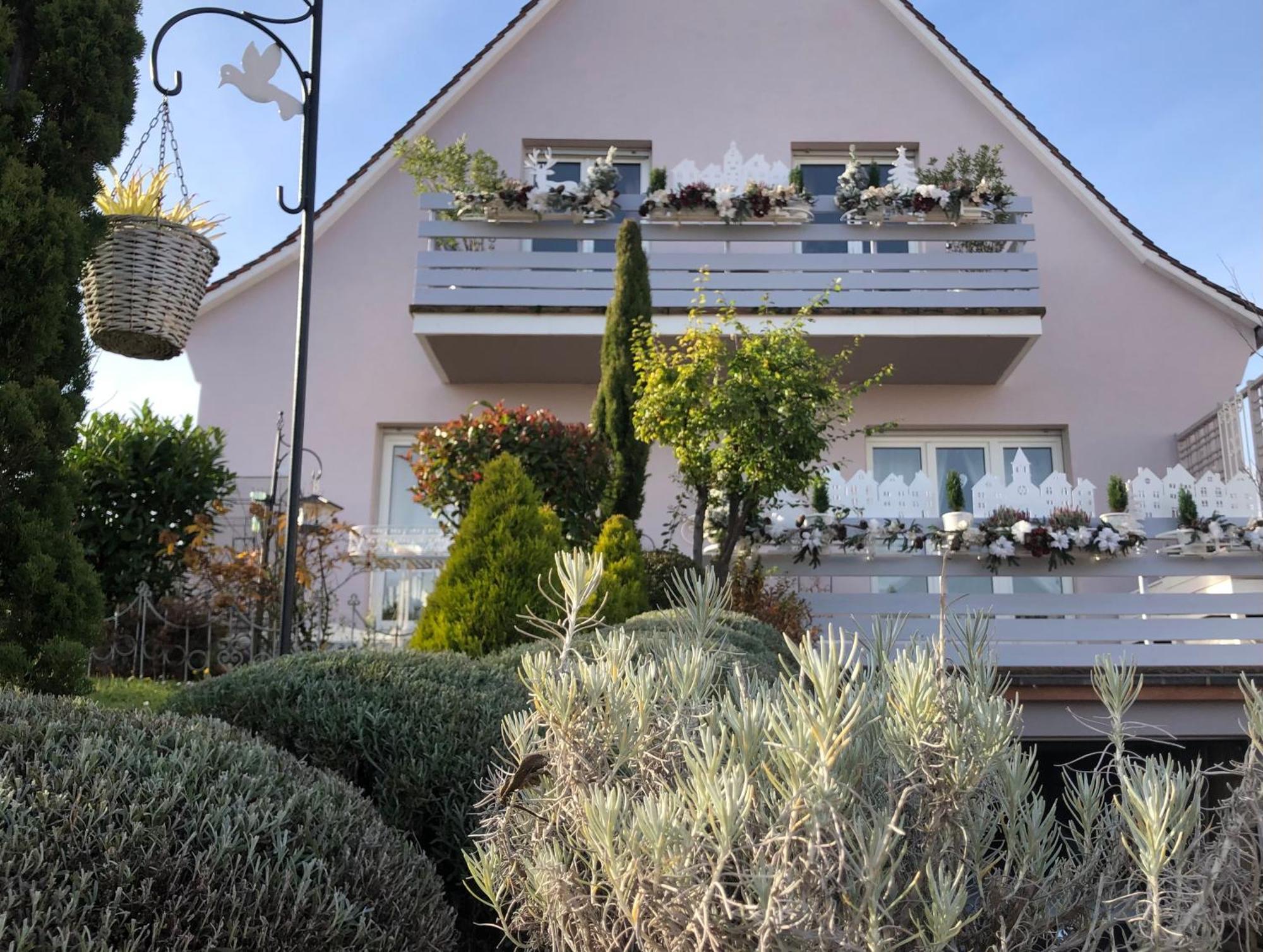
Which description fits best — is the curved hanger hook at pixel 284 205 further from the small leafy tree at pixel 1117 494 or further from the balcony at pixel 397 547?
the small leafy tree at pixel 1117 494

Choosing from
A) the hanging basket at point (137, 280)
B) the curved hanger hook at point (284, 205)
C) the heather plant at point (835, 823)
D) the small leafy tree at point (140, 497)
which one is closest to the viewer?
the heather plant at point (835, 823)

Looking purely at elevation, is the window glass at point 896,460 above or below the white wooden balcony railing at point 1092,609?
above

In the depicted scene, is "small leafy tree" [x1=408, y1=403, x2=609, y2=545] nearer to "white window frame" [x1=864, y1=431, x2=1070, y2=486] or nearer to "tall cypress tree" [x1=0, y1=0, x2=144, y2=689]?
"tall cypress tree" [x1=0, y1=0, x2=144, y2=689]

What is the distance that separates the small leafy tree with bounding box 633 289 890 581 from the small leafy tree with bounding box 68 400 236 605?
153 inches

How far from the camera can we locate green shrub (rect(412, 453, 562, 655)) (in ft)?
18.4

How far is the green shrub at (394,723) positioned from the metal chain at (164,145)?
9.45 feet

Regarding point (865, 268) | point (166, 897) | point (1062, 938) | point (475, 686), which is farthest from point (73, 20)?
point (865, 268)

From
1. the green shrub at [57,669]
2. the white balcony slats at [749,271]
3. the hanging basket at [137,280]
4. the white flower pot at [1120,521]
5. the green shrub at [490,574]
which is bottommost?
the green shrub at [57,669]

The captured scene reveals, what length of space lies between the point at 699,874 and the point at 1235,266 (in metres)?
9.61

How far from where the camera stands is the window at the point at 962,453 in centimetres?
1259

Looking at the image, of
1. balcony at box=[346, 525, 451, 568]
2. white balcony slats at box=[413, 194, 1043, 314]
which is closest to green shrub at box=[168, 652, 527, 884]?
balcony at box=[346, 525, 451, 568]

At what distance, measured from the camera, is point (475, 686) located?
3.69 metres

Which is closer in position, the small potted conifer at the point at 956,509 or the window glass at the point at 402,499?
the small potted conifer at the point at 956,509

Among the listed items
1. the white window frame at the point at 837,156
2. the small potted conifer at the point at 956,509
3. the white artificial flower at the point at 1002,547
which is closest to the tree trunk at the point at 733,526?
the small potted conifer at the point at 956,509
